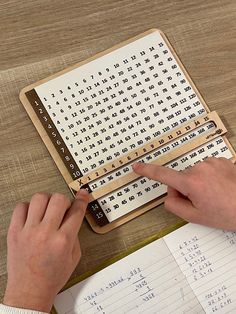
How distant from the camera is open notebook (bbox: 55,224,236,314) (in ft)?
2.31

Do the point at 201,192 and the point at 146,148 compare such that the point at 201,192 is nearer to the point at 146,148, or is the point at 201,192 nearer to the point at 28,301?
the point at 146,148

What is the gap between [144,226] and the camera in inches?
29.6

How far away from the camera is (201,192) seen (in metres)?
0.71

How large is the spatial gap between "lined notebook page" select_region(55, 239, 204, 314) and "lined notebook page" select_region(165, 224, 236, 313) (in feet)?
0.04

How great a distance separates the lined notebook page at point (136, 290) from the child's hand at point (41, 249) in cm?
4

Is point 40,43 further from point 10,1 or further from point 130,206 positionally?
point 130,206

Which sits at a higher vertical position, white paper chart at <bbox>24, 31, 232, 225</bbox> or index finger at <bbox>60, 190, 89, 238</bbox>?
white paper chart at <bbox>24, 31, 232, 225</bbox>

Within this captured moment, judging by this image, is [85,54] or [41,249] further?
[85,54]

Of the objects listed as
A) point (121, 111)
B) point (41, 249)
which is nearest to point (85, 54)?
point (121, 111)

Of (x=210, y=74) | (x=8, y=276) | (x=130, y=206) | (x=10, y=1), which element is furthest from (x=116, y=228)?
(x=10, y=1)

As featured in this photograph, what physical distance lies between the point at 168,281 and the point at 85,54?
0.39m

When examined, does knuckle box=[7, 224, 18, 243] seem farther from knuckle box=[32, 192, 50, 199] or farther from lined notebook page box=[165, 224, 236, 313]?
lined notebook page box=[165, 224, 236, 313]

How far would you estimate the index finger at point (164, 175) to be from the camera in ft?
2.33

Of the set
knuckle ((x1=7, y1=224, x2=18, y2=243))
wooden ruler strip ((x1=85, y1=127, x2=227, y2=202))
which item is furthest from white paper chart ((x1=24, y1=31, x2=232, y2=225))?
knuckle ((x1=7, y1=224, x2=18, y2=243))
